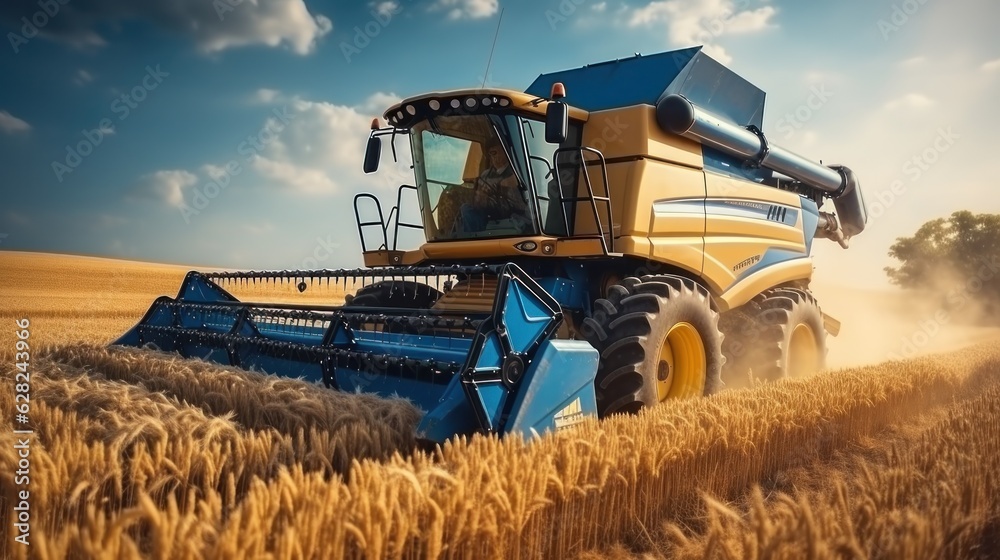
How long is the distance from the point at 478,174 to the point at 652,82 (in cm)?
200

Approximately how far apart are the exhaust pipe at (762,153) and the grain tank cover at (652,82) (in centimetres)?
32

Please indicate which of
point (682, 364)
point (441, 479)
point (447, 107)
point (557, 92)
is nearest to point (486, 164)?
point (447, 107)

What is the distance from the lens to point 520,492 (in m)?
2.15

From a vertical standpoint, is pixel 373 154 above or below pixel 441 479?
above

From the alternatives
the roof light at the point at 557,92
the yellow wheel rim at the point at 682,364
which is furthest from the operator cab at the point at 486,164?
the yellow wheel rim at the point at 682,364

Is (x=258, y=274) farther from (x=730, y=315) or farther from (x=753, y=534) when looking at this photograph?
(x=730, y=315)

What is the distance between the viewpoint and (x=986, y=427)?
3725 mm

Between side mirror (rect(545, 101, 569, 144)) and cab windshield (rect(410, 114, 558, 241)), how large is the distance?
0.55 meters

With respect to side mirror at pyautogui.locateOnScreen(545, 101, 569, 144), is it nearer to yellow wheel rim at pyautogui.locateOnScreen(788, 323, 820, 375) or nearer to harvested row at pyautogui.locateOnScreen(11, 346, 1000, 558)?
harvested row at pyautogui.locateOnScreen(11, 346, 1000, 558)

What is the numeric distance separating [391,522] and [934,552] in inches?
60.6

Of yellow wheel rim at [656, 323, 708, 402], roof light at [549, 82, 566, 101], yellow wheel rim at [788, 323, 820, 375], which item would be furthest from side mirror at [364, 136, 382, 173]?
yellow wheel rim at [788, 323, 820, 375]

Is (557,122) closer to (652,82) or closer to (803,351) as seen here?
(652,82)

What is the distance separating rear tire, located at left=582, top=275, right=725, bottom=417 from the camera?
12.7 feet

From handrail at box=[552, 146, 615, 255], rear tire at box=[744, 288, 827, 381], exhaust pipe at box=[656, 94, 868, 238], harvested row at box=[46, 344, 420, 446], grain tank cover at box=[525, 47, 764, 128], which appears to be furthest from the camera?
rear tire at box=[744, 288, 827, 381]
